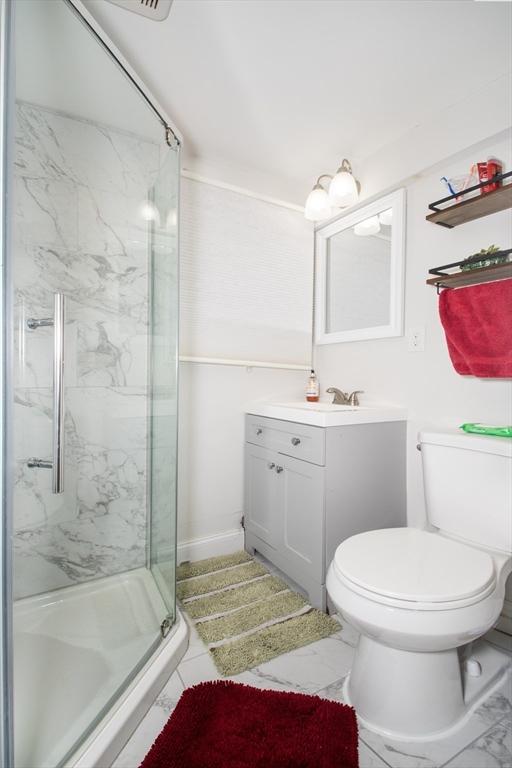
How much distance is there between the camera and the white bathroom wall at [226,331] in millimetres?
2006

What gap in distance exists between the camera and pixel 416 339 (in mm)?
1773

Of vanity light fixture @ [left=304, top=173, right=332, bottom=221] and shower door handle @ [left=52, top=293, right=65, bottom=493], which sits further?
vanity light fixture @ [left=304, top=173, right=332, bottom=221]

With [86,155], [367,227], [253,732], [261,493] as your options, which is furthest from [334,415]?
[86,155]

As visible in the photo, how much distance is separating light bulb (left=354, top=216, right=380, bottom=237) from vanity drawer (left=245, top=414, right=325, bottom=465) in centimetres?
114

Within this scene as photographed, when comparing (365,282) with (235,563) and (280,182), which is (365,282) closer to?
(280,182)

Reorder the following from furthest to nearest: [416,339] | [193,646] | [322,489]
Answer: [416,339], [322,489], [193,646]

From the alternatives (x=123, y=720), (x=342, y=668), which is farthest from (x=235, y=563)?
(x=123, y=720)

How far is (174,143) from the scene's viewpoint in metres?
1.66

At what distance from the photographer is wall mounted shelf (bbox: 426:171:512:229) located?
1340 mm

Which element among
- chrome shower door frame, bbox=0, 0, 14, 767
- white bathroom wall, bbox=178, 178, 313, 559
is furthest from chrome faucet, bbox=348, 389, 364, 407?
chrome shower door frame, bbox=0, 0, 14, 767

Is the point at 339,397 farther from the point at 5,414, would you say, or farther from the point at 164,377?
the point at 5,414

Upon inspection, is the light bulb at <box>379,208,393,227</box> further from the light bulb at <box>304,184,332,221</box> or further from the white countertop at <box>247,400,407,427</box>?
the white countertop at <box>247,400,407,427</box>

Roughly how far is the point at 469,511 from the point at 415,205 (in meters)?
1.38

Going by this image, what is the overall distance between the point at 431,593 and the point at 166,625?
94 cm
